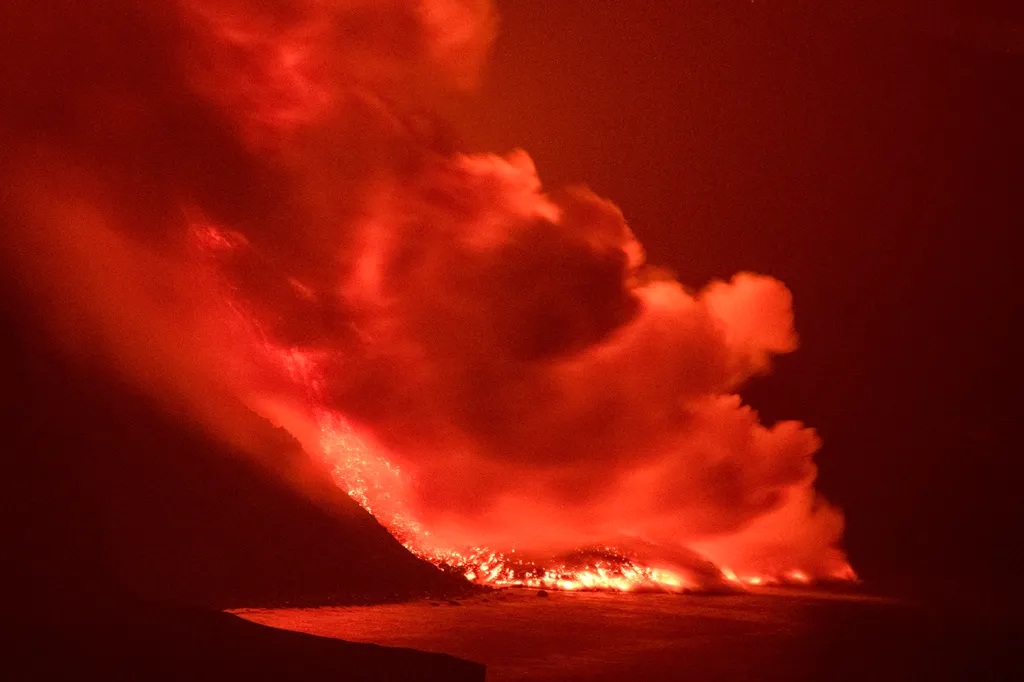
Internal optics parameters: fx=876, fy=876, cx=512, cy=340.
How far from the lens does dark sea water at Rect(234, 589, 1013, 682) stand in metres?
12.4

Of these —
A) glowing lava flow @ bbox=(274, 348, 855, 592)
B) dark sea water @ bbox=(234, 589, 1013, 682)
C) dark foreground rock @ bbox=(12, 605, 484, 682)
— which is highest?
glowing lava flow @ bbox=(274, 348, 855, 592)

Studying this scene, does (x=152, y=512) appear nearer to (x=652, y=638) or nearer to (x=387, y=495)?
(x=387, y=495)

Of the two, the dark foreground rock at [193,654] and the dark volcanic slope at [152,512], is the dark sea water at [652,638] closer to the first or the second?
the dark volcanic slope at [152,512]

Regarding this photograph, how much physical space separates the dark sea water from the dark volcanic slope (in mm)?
1092

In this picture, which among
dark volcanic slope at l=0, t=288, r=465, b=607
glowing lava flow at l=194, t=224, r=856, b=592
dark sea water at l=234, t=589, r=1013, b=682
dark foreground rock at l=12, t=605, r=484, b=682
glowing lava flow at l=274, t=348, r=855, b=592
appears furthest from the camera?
glowing lava flow at l=274, t=348, r=855, b=592

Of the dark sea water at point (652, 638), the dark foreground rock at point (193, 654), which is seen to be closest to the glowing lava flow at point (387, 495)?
the dark sea water at point (652, 638)

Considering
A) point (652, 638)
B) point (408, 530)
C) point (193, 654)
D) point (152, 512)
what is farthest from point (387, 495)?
point (193, 654)

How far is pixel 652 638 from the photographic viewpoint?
1534cm

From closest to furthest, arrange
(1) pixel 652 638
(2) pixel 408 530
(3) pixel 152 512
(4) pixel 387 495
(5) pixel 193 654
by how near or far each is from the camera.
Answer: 1. (5) pixel 193 654
2. (3) pixel 152 512
3. (1) pixel 652 638
4. (2) pixel 408 530
5. (4) pixel 387 495

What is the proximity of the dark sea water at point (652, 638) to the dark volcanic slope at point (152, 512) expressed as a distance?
109 cm

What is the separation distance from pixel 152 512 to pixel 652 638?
8822mm

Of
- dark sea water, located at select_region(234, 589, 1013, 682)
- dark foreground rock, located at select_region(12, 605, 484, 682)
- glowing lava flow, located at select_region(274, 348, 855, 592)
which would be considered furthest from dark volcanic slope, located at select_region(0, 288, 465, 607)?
glowing lava flow, located at select_region(274, 348, 855, 592)

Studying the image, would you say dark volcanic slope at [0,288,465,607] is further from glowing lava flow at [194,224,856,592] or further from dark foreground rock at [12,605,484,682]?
glowing lava flow at [194,224,856,592]

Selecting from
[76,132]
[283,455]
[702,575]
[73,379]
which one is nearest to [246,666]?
[73,379]
